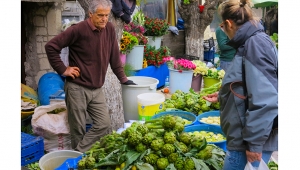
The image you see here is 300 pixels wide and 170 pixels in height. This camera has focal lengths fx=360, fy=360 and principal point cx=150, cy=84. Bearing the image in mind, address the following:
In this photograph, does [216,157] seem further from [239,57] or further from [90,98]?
[90,98]

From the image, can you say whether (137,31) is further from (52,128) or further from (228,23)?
(228,23)

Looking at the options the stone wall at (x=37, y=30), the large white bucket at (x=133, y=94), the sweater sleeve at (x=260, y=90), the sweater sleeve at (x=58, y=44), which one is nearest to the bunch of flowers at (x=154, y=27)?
the stone wall at (x=37, y=30)

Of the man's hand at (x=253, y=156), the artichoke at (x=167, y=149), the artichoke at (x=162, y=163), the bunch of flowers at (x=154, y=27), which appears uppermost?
the bunch of flowers at (x=154, y=27)

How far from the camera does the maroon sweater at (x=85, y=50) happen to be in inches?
182

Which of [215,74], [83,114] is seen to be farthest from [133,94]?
[215,74]

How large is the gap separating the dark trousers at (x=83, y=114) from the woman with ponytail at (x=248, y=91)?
256cm

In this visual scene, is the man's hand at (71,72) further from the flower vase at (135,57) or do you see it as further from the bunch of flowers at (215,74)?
the bunch of flowers at (215,74)

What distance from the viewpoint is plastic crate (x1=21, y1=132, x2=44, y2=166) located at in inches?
188

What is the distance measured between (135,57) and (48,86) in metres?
2.60

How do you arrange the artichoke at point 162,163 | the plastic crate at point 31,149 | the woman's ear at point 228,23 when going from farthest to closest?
the plastic crate at point 31,149
the artichoke at point 162,163
the woman's ear at point 228,23

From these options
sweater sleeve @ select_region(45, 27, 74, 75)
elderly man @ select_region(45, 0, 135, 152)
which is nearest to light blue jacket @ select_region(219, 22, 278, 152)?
elderly man @ select_region(45, 0, 135, 152)

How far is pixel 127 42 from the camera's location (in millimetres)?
7727

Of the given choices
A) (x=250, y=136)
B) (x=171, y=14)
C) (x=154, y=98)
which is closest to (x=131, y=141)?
(x=250, y=136)

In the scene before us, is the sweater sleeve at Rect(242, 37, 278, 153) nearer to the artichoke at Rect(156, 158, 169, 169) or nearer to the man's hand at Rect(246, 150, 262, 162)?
the man's hand at Rect(246, 150, 262, 162)
